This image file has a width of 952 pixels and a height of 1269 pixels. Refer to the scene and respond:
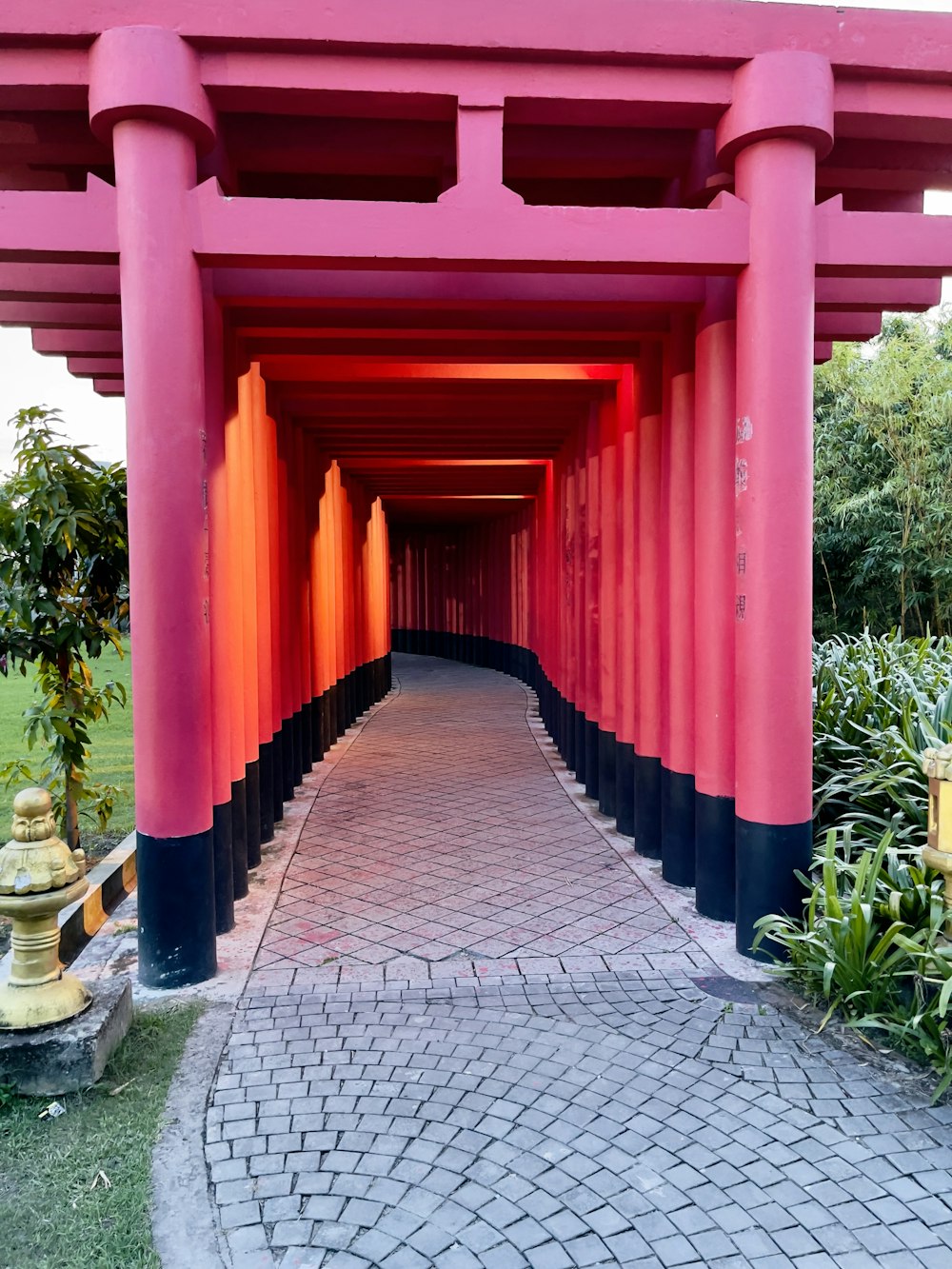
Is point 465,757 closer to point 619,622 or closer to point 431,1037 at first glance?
point 619,622

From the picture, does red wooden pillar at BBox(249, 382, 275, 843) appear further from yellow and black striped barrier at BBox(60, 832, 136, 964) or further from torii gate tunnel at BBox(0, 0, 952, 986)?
yellow and black striped barrier at BBox(60, 832, 136, 964)

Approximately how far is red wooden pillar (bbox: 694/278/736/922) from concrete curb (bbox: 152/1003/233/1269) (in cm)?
255

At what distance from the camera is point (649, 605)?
606 centimetres

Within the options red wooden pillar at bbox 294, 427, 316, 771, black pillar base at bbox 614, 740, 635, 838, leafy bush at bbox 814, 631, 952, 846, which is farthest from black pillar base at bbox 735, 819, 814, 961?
red wooden pillar at bbox 294, 427, 316, 771

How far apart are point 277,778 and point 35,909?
3.78m

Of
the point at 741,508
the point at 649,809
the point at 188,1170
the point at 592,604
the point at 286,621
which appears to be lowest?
the point at 188,1170

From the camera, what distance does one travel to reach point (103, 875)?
5227 mm

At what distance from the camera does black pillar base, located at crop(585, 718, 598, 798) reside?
7.75m

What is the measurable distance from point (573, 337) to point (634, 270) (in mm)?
1475

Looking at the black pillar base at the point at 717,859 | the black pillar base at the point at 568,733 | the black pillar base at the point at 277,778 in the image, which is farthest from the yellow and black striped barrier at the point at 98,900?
the black pillar base at the point at 568,733

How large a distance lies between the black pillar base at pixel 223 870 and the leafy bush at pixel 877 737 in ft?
9.83

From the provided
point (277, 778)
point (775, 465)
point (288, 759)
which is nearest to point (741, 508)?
point (775, 465)

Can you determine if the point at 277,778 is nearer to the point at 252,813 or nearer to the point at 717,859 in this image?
the point at 252,813

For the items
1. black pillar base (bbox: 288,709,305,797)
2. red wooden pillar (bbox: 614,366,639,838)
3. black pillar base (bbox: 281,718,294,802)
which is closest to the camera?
red wooden pillar (bbox: 614,366,639,838)
